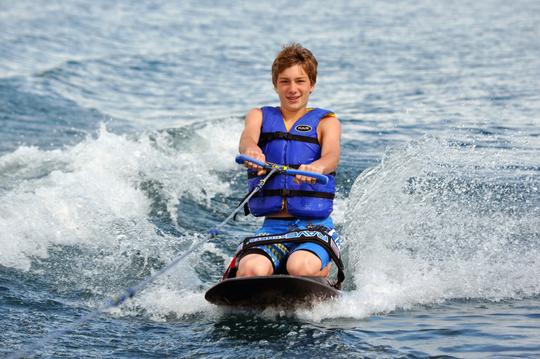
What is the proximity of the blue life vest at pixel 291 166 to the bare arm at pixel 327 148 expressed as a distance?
47 mm

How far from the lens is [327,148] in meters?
5.68

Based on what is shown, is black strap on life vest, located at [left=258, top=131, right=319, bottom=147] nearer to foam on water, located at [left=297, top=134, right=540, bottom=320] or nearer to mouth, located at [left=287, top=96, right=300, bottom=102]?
mouth, located at [left=287, top=96, right=300, bottom=102]

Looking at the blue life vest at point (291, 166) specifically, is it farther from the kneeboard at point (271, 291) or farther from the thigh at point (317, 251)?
the kneeboard at point (271, 291)

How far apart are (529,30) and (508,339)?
18689mm

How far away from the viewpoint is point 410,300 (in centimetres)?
576

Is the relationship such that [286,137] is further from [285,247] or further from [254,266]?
[254,266]

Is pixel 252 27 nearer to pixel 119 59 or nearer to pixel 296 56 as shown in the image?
pixel 119 59

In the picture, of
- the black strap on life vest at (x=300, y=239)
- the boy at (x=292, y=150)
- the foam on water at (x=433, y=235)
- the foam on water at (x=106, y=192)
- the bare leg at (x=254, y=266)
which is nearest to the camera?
the bare leg at (x=254, y=266)

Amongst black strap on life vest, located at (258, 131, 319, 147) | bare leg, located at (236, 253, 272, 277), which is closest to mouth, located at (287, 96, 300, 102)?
black strap on life vest, located at (258, 131, 319, 147)

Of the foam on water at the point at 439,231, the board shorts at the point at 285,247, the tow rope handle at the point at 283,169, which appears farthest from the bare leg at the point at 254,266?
the tow rope handle at the point at 283,169

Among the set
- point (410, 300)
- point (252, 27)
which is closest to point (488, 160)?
point (410, 300)

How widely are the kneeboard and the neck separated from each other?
1151 millimetres

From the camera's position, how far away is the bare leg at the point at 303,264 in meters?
5.26

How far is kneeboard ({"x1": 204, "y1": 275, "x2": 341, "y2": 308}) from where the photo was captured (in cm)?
511
